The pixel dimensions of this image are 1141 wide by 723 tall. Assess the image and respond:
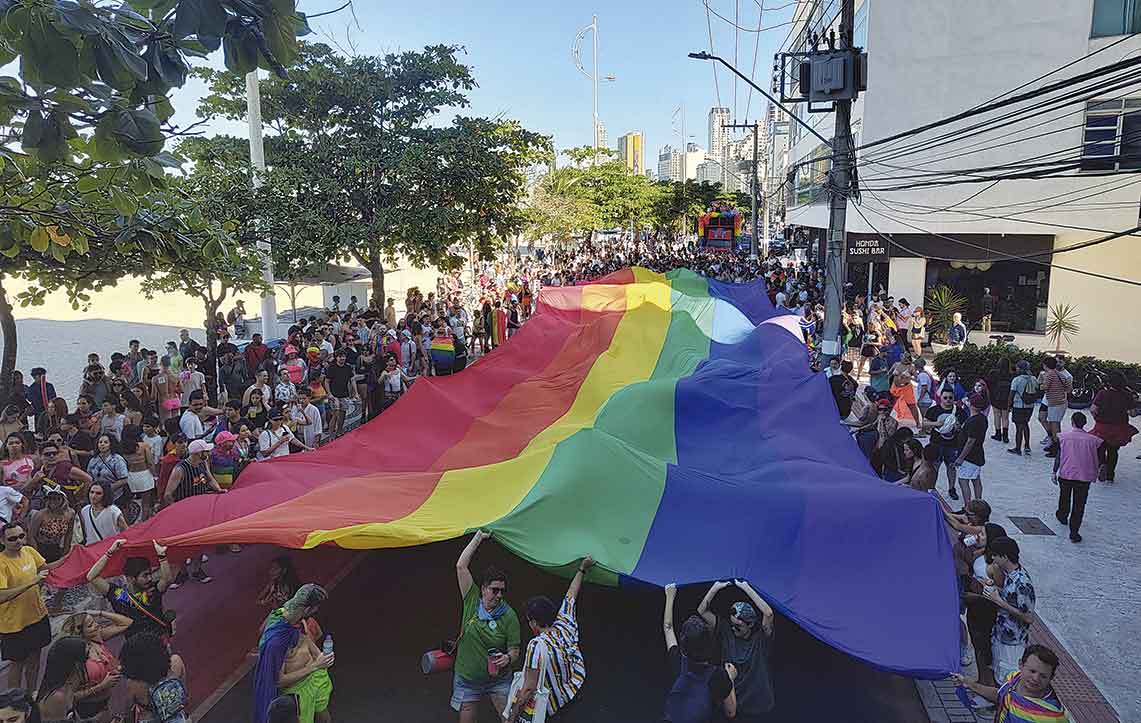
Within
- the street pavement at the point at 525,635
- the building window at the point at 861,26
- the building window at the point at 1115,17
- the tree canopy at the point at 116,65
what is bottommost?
the street pavement at the point at 525,635

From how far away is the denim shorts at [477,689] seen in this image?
575 cm

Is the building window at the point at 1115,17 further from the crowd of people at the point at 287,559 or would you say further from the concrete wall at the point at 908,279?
the crowd of people at the point at 287,559

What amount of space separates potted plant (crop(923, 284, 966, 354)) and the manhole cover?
41.0ft

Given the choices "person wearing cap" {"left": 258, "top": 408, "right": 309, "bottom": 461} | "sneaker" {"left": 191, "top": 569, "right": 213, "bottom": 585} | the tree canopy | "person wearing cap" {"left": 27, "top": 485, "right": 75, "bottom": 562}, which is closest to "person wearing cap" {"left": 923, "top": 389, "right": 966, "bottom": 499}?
"person wearing cap" {"left": 258, "top": 408, "right": 309, "bottom": 461}

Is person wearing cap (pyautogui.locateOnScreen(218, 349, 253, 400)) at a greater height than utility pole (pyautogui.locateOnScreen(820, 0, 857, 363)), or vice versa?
utility pole (pyautogui.locateOnScreen(820, 0, 857, 363))

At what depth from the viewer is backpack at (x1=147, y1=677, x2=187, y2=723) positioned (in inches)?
193

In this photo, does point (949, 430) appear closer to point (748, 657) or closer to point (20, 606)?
point (748, 657)

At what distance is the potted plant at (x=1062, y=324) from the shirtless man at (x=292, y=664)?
21579 millimetres

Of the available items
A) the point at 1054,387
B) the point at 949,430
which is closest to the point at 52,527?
the point at 949,430

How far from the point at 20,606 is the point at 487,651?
11.5 ft

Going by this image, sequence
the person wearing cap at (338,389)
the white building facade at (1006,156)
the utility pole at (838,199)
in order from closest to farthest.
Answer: the person wearing cap at (338,389), the utility pole at (838,199), the white building facade at (1006,156)

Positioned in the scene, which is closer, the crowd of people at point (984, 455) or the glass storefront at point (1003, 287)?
the crowd of people at point (984, 455)

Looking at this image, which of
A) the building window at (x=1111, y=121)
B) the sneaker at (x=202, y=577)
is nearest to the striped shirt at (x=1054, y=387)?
the building window at (x=1111, y=121)

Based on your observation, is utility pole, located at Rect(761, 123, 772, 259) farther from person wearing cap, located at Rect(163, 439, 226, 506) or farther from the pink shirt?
person wearing cap, located at Rect(163, 439, 226, 506)
